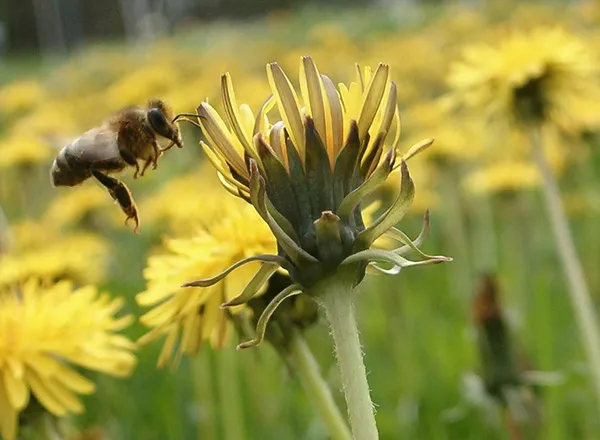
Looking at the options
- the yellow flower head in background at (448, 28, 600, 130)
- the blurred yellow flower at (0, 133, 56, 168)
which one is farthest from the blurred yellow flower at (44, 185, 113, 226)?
the yellow flower head in background at (448, 28, 600, 130)

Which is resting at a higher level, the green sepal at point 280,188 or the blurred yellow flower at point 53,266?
the blurred yellow flower at point 53,266

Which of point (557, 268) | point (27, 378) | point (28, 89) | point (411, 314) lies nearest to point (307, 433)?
point (411, 314)

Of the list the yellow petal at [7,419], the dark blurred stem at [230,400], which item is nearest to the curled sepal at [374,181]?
the yellow petal at [7,419]

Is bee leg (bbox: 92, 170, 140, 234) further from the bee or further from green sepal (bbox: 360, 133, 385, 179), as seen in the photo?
green sepal (bbox: 360, 133, 385, 179)

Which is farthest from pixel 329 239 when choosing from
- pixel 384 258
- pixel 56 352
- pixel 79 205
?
pixel 79 205

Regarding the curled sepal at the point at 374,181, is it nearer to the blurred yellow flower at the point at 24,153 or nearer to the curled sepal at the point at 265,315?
the curled sepal at the point at 265,315

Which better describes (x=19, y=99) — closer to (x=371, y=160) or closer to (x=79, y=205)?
(x=79, y=205)

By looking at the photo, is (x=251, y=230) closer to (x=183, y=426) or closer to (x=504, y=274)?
(x=183, y=426)
